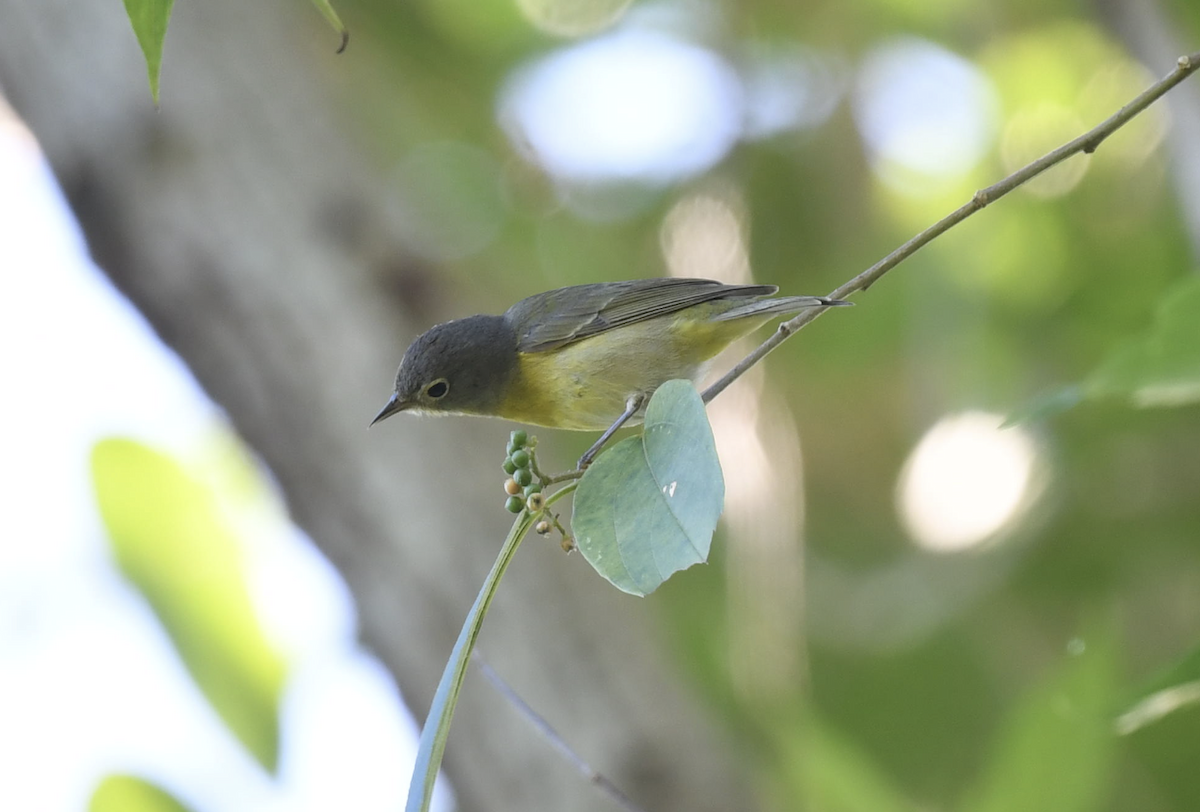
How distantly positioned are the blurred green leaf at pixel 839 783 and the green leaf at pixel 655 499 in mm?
2024

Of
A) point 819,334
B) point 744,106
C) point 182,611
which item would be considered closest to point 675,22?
point 744,106

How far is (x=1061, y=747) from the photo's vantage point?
279 centimetres

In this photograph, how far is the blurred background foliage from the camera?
168 inches

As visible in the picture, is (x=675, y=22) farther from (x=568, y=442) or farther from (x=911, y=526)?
(x=911, y=526)

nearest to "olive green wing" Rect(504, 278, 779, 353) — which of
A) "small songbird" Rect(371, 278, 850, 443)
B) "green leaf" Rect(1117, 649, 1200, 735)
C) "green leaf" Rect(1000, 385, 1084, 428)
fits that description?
"small songbird" Rect(371, 278, 850, 443)

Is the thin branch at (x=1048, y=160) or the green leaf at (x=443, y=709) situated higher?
the thin branch at (x=1048, y=160)

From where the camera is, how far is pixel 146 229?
4.00 meters

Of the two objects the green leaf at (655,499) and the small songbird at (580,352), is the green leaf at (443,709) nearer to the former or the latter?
the green leaf at (655,499)

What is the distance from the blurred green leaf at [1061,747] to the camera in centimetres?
263

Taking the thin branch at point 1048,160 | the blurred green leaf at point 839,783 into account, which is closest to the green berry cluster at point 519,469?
the thin branch at point 1048,160

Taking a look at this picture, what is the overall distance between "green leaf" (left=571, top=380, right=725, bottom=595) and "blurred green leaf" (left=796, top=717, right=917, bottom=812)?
202 cm

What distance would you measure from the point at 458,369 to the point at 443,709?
1825 mm

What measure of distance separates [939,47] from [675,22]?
50.4 inches

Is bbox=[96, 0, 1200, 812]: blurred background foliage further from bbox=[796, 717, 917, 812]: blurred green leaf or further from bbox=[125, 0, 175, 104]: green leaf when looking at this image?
bbox=[125, 0, 175, 104]: green leaf
